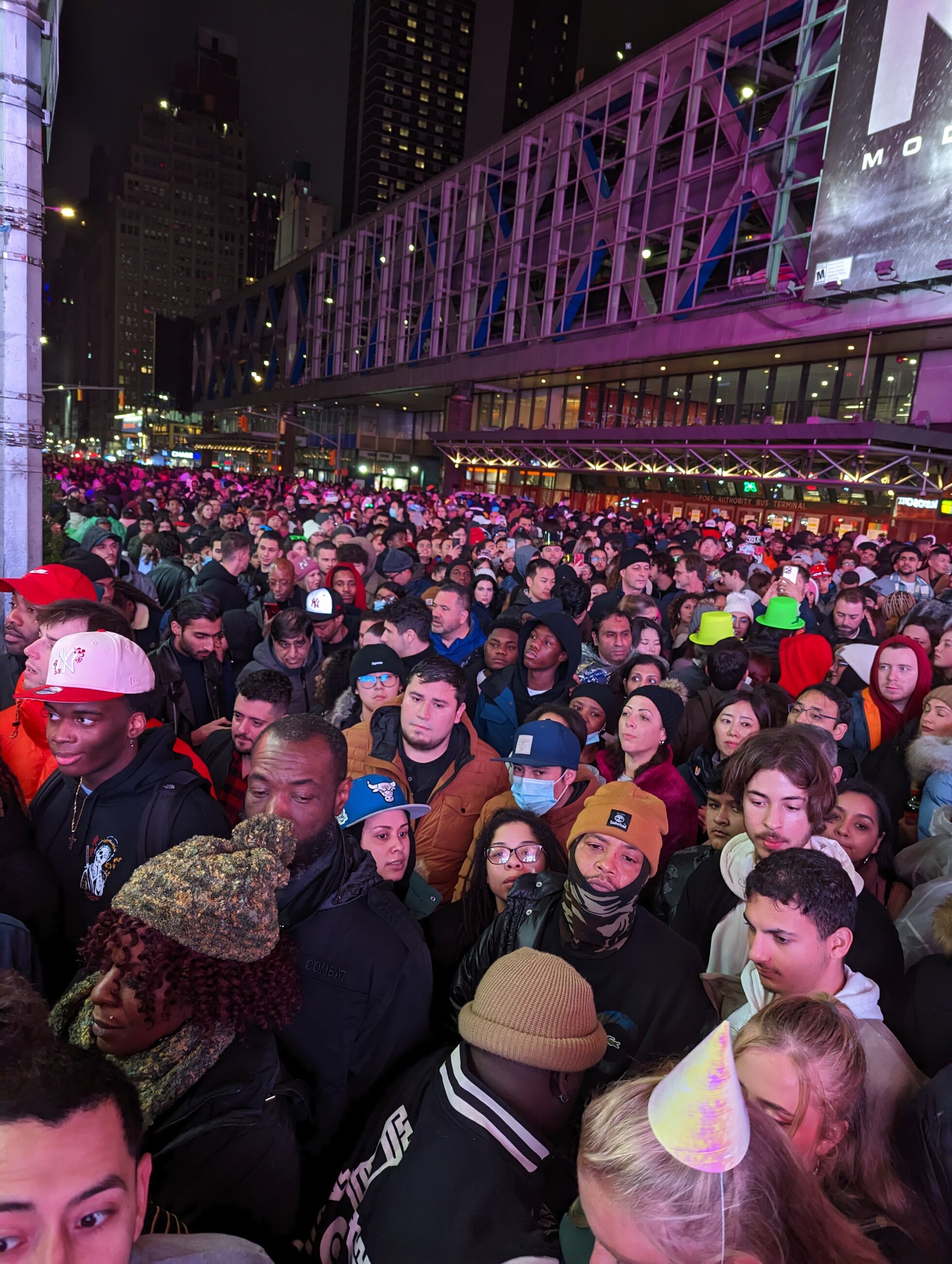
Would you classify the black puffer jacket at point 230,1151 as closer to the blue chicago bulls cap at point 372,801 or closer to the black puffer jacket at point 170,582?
the blue chicago bulls cap at point 372,801

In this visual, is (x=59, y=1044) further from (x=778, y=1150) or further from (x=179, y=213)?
(x=179, y=213)

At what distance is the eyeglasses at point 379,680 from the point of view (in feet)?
15.2

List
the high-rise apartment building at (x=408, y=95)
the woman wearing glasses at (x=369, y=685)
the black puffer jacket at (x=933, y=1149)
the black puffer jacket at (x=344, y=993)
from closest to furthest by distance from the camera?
the black puffer jacket at (x=933, y=1149)
the black puffer jacket at (x=344, y=993)
the woman wearing glasses at (x=369, y=685)
the high-rise apartment building at (x=408, y=95)

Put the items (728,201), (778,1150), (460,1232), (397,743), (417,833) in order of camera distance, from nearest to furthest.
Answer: (778,1150), (460,1232), (417,833), (397,743), (728,201)

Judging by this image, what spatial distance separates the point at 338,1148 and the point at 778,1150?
5.05 feet

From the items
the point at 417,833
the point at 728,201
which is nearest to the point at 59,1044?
the point at 417,833

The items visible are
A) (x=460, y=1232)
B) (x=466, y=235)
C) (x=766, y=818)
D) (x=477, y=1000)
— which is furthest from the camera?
(x=466, y=235)

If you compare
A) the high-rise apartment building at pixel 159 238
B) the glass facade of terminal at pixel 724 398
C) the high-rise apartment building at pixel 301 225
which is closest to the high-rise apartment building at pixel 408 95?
the high-rise apartment building at pixel 301 225

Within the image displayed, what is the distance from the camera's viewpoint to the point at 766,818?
9.81 feet

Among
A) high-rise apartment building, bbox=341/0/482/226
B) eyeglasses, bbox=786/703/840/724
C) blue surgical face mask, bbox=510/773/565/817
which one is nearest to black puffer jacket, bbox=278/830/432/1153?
blue surgical face mask, bbox=510/773/565/817

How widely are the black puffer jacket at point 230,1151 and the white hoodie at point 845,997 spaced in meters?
1.33

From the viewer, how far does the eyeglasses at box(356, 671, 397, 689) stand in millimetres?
4633

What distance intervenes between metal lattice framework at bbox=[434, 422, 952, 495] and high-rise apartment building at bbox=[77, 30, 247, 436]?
431ft

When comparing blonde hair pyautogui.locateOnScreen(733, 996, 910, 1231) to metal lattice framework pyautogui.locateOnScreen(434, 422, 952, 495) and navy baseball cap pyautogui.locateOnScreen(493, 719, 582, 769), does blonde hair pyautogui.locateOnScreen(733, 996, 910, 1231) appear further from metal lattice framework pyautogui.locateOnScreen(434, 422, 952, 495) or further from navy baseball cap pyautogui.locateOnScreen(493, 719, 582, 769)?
metal lattice framework pyautogui.locateOnScreen(434, 422, 952, 495)
